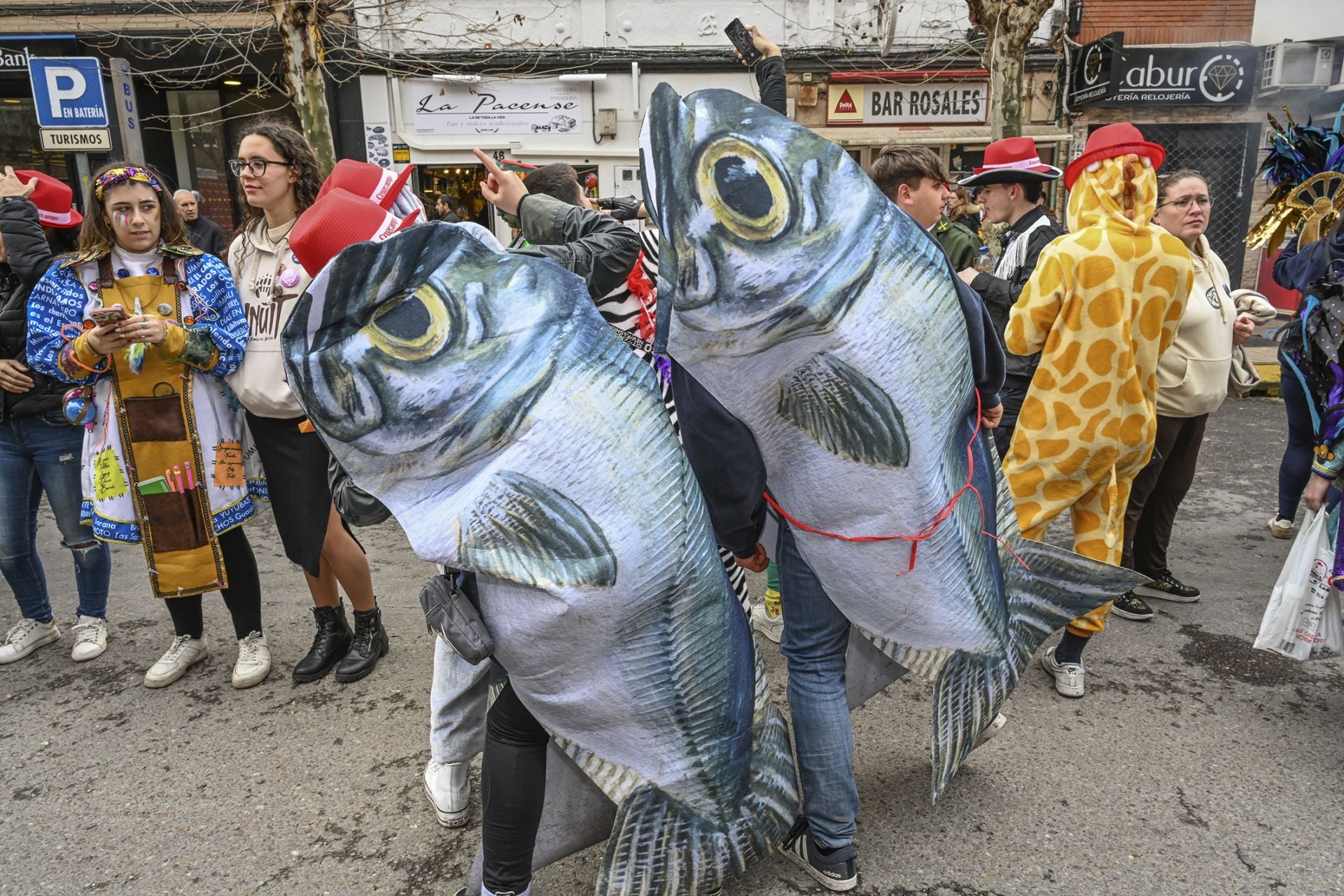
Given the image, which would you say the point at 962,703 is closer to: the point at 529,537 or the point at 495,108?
the point at 529,537

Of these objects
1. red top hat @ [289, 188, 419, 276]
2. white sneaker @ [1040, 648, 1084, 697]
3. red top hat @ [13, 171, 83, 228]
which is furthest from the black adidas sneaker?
red top hat @ [13, 171, 83, 228]

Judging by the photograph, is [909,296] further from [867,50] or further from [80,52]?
[80,52]

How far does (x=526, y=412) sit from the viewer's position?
57.8 inches

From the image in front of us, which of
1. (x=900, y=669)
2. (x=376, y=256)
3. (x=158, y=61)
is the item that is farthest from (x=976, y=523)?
(x=158, y=61)

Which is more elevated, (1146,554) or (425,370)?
(425,370)

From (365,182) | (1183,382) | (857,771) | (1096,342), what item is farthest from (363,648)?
(1183,382)

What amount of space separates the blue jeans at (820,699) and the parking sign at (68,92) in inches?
212

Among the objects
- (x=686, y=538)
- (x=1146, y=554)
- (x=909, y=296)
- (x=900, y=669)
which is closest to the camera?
(x=686, y=538)

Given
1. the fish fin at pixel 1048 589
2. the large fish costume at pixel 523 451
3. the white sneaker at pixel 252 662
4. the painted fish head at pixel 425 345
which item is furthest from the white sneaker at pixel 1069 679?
the white sneaker at pixel 252 662

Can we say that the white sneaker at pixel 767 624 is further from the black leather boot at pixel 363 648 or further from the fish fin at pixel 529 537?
the fish fin at pixel 529 537

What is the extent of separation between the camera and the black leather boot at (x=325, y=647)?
3168mm

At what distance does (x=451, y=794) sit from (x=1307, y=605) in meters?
2.64

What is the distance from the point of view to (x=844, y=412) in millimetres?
1731

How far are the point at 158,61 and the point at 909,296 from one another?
43.6 ft
